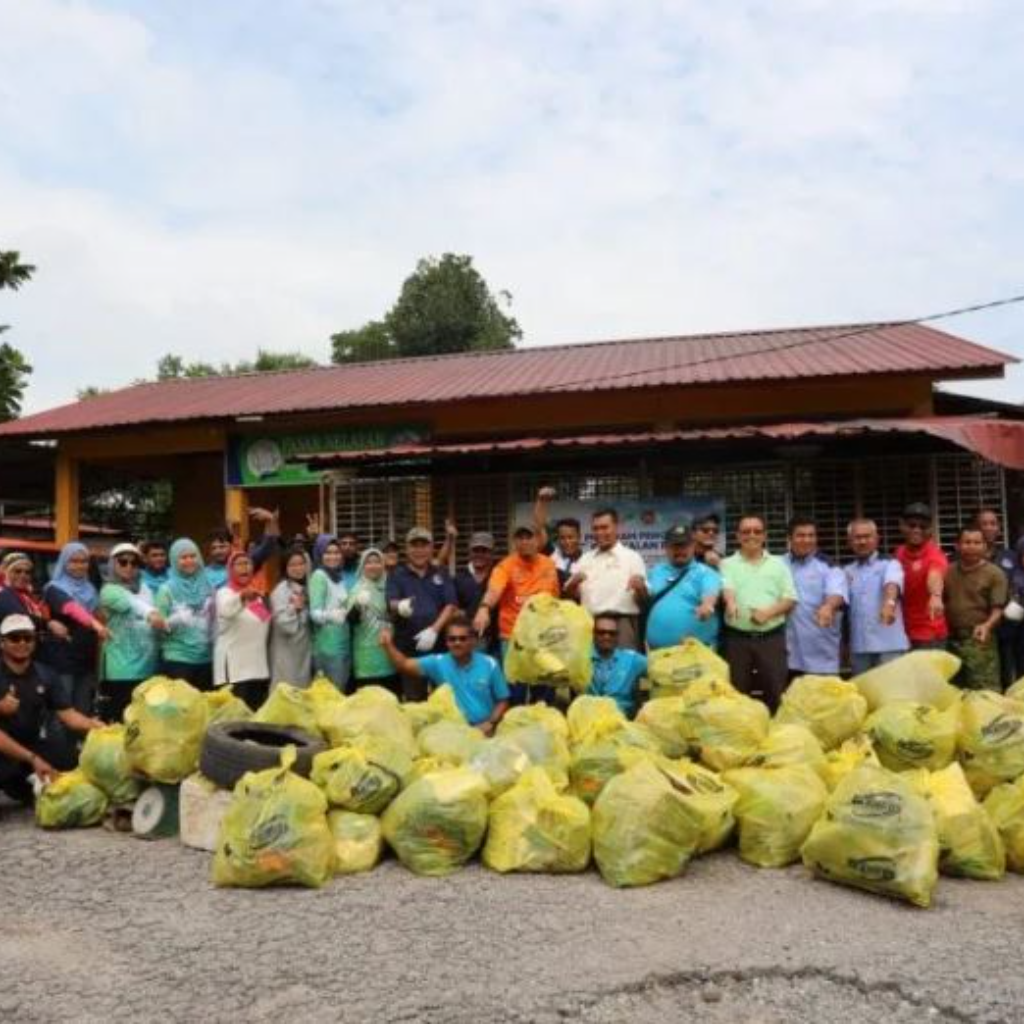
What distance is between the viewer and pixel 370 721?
5.00m

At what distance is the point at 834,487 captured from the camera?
29.9 ft

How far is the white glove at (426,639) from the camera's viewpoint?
244 inches

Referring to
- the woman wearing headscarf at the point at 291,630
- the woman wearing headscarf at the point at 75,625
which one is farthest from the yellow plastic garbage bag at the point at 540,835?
the woman wearing headscarf at the point at 75,625

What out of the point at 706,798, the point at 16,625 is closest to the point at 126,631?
the point at 16,625

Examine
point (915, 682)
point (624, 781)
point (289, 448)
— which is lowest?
point (624, 781)

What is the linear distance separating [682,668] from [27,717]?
3.45 meters

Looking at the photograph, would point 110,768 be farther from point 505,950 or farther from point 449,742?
point 505,950

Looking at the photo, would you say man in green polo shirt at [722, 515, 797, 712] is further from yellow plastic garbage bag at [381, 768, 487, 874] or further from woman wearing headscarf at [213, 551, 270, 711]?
woman wearing headscarf at [213, 551, 270, 711]

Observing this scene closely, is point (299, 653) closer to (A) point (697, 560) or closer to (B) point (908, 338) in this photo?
(A) point (697, 560)

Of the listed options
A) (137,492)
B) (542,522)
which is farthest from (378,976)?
(137,492)

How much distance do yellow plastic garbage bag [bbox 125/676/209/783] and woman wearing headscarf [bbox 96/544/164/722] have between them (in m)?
1.18

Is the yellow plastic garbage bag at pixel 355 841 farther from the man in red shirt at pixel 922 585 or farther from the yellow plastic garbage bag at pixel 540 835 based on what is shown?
the man in red shirt at pixel 922 585

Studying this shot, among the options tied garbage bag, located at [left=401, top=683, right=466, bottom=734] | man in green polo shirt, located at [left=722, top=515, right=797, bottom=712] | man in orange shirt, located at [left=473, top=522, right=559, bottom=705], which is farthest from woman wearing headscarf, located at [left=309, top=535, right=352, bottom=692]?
man in green polo shirt, located at [left=722, top=515, right=797, bottom=712]

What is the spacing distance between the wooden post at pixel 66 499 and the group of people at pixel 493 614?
8988 mm
